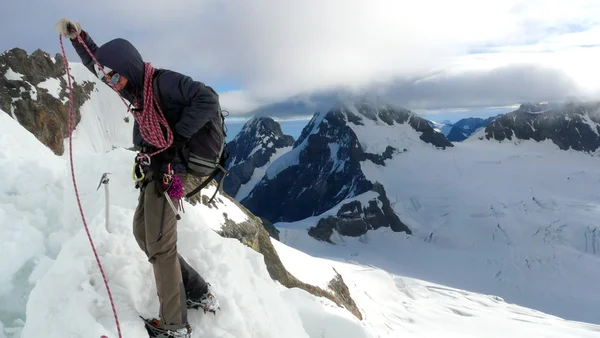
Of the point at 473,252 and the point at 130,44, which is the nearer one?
the point at 130,44

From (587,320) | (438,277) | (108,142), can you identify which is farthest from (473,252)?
(108,142)

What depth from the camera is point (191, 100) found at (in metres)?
5.01

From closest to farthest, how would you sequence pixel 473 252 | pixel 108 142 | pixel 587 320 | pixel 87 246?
A: pixel 87 246, pixel 108 142, pixel 587 320, pixel 473 252

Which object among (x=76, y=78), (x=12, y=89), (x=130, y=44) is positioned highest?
(x=76, y=78)

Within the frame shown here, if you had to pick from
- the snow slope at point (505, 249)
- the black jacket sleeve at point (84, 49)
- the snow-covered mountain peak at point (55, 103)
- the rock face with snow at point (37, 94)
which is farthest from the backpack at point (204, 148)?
the snow slope at point (505, 249)

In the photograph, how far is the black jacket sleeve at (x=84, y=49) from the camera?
5.15m

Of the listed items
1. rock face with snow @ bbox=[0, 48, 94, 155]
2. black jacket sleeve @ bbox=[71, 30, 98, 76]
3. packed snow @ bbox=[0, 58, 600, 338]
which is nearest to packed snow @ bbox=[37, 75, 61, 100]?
rock face with snow @ bbox=[0, 48, 94, 155]

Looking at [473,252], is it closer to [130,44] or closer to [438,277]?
[438,277]

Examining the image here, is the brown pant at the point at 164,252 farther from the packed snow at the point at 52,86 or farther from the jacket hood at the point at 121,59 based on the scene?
the packed snow at the point at 52,86

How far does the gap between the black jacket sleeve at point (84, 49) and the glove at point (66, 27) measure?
0.34ft

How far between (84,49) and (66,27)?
317 mm

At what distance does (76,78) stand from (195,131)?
102 m

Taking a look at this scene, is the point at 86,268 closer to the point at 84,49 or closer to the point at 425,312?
the point at 84,49

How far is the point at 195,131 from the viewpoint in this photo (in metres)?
4.96
